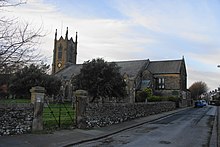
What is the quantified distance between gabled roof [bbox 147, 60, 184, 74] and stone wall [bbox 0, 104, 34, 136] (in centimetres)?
5728

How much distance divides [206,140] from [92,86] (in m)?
18.1

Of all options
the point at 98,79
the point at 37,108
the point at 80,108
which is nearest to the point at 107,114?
the point at 80,108

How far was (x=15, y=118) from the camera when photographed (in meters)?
12.0

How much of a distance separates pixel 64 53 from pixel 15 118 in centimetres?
7264

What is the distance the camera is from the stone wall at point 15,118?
11625 mm

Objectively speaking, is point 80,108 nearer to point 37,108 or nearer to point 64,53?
point 37,108

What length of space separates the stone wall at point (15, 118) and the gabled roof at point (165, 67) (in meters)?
57.3

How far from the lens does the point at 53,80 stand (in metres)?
44.1

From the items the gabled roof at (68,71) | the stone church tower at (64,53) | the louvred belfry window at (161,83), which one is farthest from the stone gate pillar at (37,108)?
the stone church tower at (64,53)

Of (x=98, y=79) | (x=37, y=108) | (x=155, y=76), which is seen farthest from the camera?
(x=155, y=76)

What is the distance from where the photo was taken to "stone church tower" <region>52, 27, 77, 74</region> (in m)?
83.1

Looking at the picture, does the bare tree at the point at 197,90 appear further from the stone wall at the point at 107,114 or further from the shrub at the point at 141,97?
the stone wall at the point at 107,114

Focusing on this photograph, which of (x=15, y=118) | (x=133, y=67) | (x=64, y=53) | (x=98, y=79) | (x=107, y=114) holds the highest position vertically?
(x=64, y=53)

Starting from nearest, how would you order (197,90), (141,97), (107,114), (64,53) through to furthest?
(107,114) → (141,97) → (64,53) → (197,90)
